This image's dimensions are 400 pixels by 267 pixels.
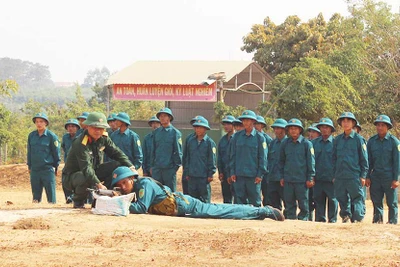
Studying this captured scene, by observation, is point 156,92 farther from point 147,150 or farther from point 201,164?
point 201,164

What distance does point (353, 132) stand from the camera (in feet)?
40.5

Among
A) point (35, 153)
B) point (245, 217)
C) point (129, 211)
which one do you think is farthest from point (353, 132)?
point (35, 153)

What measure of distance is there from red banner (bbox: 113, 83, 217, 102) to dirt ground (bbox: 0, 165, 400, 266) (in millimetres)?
19907

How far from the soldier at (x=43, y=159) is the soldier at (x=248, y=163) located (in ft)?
11.0

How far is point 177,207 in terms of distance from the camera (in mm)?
10656

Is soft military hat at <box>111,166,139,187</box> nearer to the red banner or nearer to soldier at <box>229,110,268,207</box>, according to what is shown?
soldier at <box>229,110,268,207</box>

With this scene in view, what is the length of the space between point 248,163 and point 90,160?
3021 mm

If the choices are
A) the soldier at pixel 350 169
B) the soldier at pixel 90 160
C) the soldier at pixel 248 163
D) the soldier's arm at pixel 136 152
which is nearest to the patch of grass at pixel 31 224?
the soldier at pixel 90 160

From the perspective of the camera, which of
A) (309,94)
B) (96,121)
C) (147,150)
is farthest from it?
(309,94)

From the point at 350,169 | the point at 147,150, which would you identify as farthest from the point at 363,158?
the point at 147,150

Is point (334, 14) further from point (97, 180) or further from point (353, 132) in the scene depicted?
point (97, 180)

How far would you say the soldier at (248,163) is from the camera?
12.7m

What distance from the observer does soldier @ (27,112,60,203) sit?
14195 mm

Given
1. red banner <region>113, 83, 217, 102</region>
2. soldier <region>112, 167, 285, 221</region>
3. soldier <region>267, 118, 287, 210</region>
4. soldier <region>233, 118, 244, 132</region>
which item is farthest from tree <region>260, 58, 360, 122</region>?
soldier <region>112, 167, 285, 221</region>
